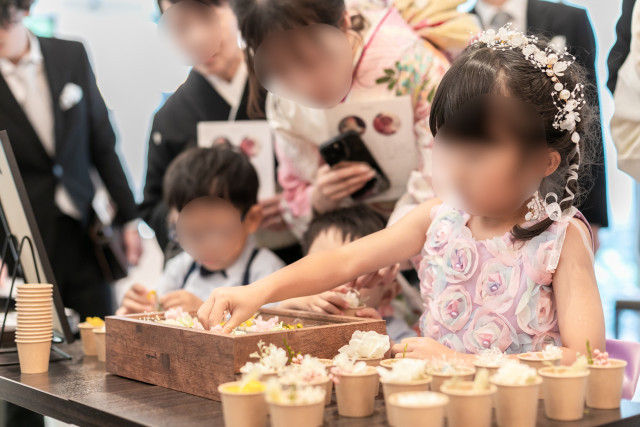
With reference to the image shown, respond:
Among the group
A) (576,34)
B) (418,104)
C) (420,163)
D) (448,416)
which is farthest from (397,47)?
(448,416)

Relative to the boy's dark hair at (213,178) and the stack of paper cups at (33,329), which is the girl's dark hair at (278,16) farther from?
the stack of paper cups at (33,329)

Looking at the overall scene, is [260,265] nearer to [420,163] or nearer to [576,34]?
[420,163]

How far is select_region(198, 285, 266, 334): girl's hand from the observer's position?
125cm

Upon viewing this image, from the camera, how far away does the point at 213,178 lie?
2.24 meters

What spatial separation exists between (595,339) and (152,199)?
197 cm

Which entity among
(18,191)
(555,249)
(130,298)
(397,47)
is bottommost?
(130,298)

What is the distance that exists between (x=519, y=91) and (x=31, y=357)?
42.2 inches

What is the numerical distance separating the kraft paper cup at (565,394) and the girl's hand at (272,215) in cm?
149

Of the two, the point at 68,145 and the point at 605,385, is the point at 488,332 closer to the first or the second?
the point at 605,385

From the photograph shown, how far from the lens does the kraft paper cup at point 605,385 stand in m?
1.02

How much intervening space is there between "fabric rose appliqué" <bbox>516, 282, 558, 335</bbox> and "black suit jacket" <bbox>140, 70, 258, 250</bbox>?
1.60 m

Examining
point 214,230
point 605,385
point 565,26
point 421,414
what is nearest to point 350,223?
point 214,230

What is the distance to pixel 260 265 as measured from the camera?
2.26m

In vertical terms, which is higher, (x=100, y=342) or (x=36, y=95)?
(x=36, y=95)
